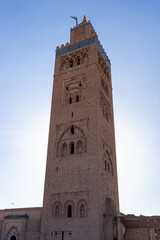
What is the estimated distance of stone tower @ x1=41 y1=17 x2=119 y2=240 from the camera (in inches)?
542

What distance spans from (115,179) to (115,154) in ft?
7.60

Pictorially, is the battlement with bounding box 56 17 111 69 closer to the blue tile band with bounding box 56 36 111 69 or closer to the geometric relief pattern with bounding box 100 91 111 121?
the blue tile band with bounding box 56 36 111 69

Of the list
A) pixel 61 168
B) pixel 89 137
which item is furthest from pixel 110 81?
pixel 61 168

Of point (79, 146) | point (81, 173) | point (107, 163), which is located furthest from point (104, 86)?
point (81, 173)

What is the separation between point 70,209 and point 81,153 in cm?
377

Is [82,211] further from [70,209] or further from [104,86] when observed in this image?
[104,86]

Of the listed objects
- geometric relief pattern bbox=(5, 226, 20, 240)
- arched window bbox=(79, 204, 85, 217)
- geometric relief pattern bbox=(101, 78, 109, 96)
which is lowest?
geometric relief pattern bbox=(5, 226, 20, 240)

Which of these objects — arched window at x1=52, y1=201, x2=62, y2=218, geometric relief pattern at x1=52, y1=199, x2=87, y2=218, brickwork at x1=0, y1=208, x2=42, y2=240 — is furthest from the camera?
brickwork at x1=0, y1=208, x2=42, y2=240

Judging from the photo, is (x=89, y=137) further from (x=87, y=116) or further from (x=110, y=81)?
(x=110, y=81)

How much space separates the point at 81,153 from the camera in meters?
15.8

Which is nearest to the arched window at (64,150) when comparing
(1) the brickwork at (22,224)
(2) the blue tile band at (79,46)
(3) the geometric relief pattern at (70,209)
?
(3) the geometric relief pattern at (70,209)

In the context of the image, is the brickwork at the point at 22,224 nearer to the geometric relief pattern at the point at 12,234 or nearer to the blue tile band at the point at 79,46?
the geometric relief pattern at the point at 12,234

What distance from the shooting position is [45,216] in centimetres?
1496

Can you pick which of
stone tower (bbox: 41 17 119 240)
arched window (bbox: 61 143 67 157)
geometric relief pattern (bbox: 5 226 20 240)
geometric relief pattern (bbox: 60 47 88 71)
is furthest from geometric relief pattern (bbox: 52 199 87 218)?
geometric relief pattern (bbox: 60 47 88 71)
